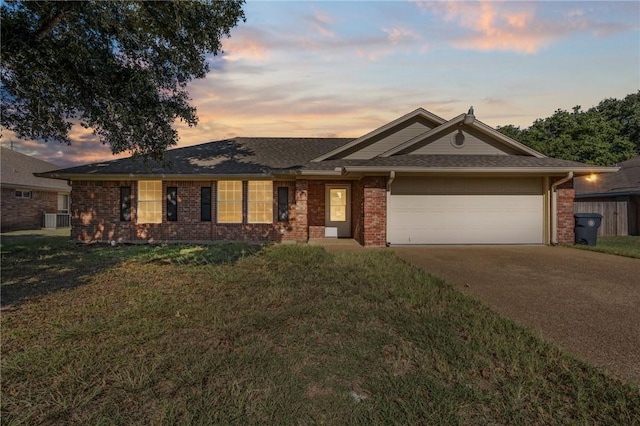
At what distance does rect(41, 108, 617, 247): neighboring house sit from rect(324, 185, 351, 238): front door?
0.15ft

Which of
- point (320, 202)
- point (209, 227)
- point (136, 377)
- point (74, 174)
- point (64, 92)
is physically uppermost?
point (64, 92)

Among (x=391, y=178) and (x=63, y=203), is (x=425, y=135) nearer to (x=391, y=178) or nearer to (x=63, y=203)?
(x=391, y=178)

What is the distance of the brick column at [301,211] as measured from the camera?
43.1ft

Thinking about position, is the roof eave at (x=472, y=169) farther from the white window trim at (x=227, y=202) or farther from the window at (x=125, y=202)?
the window at (x=125, y=202)

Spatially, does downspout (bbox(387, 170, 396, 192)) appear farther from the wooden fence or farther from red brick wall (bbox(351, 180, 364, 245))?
the wooden fence

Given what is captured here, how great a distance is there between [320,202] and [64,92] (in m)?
9.45

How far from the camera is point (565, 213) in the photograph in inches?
472

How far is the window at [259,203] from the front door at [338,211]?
260 centimetres

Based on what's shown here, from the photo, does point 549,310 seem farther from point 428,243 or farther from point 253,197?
point 253,197

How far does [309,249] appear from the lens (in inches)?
408

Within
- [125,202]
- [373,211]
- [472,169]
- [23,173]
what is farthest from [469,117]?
[23,173]

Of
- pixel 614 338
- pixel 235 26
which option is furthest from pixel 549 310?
pixel 235 26

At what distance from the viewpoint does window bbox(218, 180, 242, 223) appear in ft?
44.3

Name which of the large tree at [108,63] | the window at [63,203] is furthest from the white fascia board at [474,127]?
the window at [63,203]
